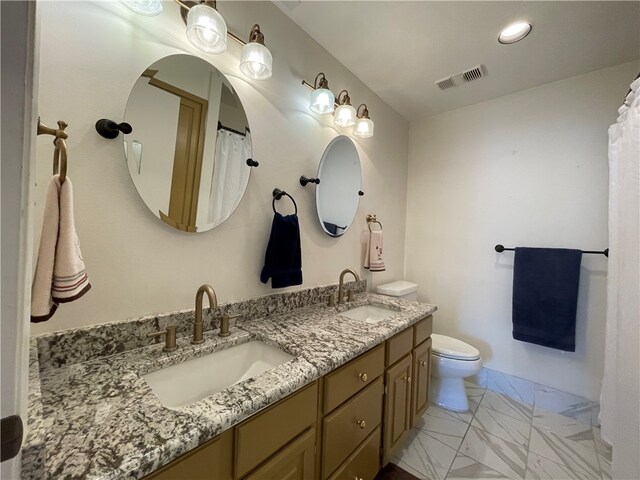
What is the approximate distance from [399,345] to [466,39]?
1813 mm

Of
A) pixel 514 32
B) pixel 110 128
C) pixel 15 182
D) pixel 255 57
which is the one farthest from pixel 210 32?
pixel 514 32

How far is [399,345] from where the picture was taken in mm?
1338

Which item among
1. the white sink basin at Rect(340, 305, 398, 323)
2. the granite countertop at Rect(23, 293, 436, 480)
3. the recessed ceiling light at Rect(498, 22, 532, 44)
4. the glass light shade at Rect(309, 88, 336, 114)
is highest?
the recessed ceiling light at Rect(498, 22, 532, 44)

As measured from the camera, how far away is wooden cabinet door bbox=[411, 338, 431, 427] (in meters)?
1.52

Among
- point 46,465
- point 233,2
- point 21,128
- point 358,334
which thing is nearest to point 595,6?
point 233,2

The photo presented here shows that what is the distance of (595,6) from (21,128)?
226 cm

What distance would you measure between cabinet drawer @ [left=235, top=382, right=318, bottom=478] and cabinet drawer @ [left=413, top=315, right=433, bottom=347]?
0.86m

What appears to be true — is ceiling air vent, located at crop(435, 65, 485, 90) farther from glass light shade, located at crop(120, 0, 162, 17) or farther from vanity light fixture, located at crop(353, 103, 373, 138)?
glass light shade, located at crop(120, 0, 162, 17)

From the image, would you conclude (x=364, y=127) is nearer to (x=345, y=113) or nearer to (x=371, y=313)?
(x=345, y=113)

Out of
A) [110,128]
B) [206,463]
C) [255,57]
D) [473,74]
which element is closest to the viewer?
[206,463]

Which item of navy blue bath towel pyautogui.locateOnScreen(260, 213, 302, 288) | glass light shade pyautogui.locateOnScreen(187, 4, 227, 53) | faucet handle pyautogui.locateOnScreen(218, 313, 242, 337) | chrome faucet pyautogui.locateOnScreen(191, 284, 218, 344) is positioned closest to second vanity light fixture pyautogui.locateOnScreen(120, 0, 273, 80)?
glass light shade pyautogui.locateOnScreen(187, 4, 227, 53)

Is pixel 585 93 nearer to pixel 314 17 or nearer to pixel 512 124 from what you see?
pixel 512 124

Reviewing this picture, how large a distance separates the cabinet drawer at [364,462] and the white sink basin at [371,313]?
589 mm

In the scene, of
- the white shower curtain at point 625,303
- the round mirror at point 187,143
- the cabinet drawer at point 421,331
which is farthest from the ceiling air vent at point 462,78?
the cabinet drawer at point 421,331
